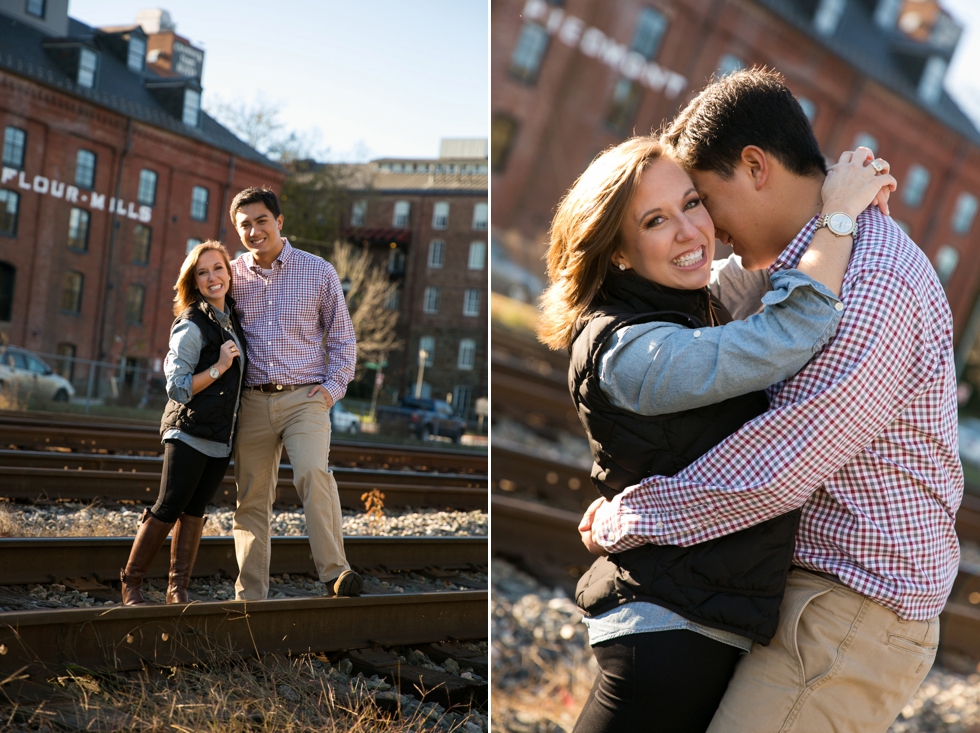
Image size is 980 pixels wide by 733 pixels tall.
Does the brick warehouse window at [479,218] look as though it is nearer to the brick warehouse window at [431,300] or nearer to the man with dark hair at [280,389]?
the brick warehouse window at [431,300]

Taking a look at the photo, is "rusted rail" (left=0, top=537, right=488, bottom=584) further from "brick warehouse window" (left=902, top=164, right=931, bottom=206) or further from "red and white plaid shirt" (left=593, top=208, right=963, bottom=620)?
"brick warehouse window" (left=902, top=164, right=931, bottom=206)

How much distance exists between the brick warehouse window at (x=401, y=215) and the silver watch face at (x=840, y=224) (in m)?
43.7

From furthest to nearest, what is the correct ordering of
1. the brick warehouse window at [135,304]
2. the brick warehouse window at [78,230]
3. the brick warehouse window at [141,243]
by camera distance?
the brick warehouse window at [141,243] → the brick warehouse window at [135,304] → the brick warehouse window at [78,230]

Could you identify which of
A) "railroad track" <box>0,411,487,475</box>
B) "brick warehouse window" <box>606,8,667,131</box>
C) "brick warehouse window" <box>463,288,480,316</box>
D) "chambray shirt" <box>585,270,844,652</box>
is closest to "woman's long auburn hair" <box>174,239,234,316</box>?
"chambray shirt" <box>585,270,844,652</box>

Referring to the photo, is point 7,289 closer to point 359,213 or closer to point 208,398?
point 359,213

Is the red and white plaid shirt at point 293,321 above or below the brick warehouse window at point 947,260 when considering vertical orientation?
below

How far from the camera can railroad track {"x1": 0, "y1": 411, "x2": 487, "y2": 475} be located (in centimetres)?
1058

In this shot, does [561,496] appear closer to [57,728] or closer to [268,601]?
[268,601]

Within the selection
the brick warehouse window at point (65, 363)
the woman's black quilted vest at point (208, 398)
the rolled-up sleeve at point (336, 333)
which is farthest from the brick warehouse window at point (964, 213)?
the woman's black quilted vest at point (208, 398)

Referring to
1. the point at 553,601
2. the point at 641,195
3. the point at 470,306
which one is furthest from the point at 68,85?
the point at 641,195

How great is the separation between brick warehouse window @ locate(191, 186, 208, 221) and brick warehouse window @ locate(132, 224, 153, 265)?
6.57 feet

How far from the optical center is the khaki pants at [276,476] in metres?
4.96

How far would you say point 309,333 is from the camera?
16.7 ft

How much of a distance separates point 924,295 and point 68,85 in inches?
1509
